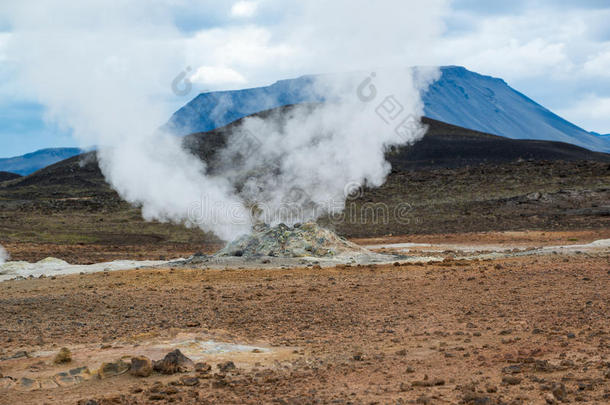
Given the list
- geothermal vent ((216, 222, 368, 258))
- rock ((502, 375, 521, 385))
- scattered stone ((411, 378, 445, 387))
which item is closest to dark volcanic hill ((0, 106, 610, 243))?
geothermal vent ((216, 222, 368, 258))

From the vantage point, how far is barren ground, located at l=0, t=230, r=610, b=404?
25.5ft

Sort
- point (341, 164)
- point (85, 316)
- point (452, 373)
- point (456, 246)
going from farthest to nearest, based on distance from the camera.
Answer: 1. point (341, 164)
2. point (456, 246)
3. point (85, 316)
4. point (452, 373)

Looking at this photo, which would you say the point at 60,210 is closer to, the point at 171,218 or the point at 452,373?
the point at 171,218

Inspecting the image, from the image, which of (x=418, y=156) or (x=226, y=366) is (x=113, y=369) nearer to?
(x=226, y=366)

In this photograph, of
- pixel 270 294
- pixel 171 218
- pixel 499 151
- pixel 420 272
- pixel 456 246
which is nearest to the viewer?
pixel 270 294

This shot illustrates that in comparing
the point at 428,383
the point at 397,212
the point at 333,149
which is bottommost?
the point at 428,383

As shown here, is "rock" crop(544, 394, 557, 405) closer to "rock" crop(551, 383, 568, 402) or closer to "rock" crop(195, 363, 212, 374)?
"rock" crop(551, 383, 568, 402)

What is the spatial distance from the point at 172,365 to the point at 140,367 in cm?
43

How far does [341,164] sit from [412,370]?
3237 cm

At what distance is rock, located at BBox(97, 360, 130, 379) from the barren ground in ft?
0.33

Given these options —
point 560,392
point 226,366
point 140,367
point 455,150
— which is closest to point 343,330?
point 226,366

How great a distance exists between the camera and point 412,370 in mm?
8594

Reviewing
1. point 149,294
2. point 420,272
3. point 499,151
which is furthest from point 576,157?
point 149,294

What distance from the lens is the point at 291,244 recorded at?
26.0 meters
